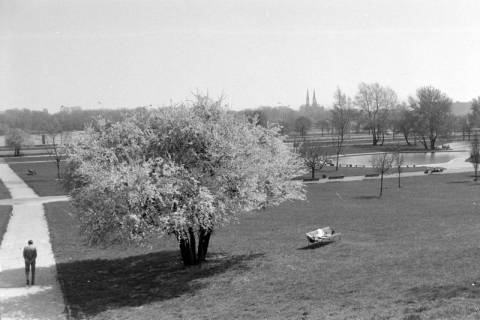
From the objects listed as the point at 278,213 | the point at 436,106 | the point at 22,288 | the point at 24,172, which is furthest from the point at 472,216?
the point at 436,106

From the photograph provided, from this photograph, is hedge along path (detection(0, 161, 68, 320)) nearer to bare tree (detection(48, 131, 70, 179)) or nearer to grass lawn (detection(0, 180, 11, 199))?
bare tree (detection(48, 131, 70, 179))

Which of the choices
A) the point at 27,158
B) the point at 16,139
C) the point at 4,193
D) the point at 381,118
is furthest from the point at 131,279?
the point at 381,118

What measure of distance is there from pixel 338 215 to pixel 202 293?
1506 centimetres

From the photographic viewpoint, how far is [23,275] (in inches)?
644

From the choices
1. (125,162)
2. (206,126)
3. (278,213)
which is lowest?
(278,213)

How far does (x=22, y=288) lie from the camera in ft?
49.0

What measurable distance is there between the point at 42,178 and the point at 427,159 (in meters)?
49.8

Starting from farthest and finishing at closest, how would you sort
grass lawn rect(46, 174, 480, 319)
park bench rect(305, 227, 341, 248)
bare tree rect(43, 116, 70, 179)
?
bare tree rect(43, 116, 70, 179) → park bench rect(305, 227, 341, 248) → grass lawn rect(46, 174, 480, 319)

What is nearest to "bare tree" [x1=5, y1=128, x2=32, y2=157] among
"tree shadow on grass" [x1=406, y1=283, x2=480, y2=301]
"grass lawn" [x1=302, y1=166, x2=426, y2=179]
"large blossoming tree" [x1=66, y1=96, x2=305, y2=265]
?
"grass lawn" [x1=302, y1=166, x2=426, y2=179]

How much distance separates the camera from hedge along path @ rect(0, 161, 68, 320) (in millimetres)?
12963

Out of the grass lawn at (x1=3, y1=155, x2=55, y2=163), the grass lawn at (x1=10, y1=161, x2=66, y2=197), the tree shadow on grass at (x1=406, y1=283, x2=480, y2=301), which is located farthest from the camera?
the grass lawn at (x1=3, y1=155, x2=55, y2=163)

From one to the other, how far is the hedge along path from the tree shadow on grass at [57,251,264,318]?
0.37m

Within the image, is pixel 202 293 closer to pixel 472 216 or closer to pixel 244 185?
pixel 244 185

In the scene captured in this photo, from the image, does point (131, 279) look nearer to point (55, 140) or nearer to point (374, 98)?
point (55, 140)
